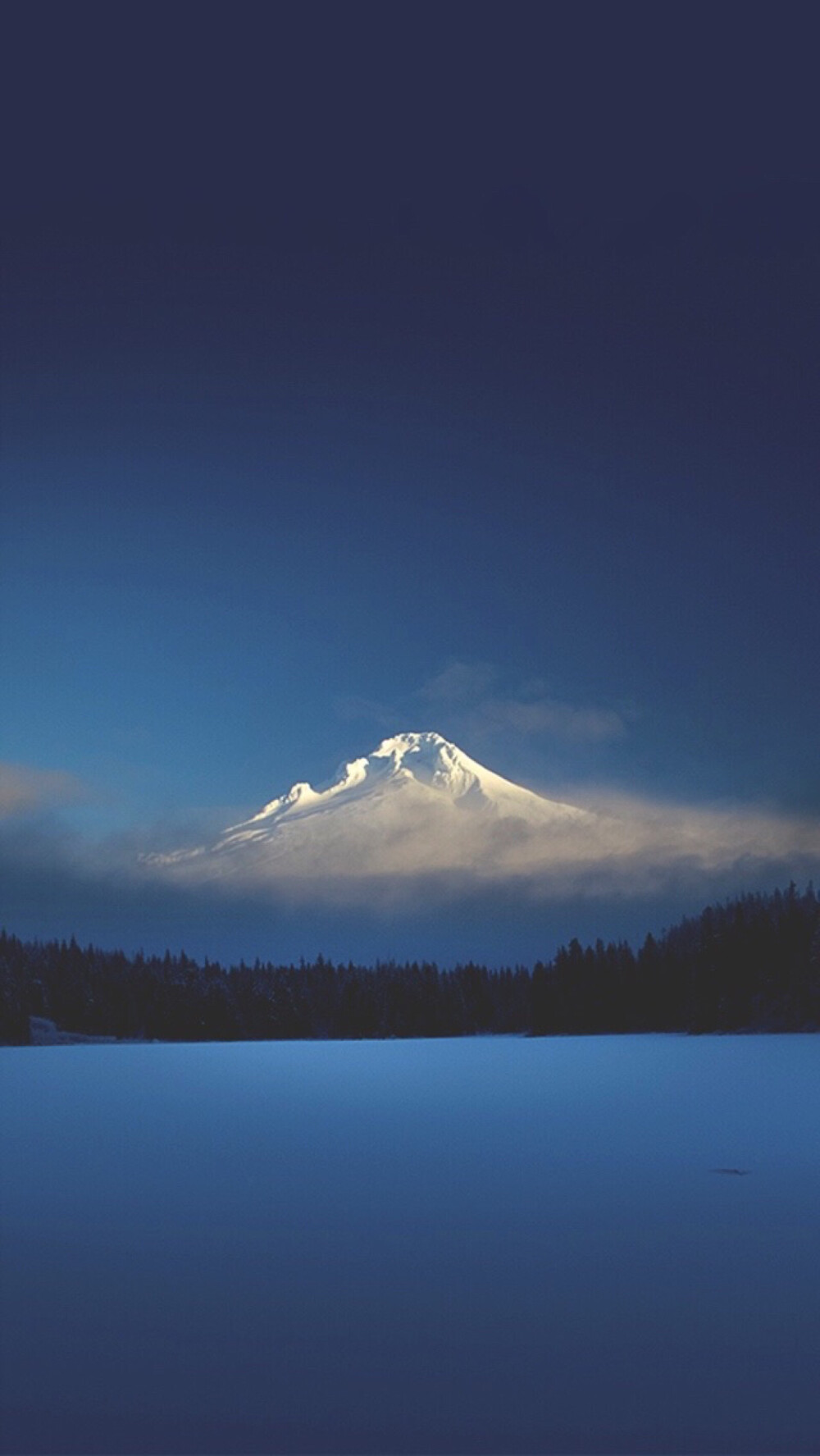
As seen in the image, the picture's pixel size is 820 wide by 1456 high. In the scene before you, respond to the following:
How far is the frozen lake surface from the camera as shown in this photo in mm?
12828

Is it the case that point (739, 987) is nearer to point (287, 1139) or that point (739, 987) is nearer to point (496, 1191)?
point (287, 1139)

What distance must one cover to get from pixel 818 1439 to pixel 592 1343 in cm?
407

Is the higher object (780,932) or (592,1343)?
(780,932)

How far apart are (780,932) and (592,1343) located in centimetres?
16434

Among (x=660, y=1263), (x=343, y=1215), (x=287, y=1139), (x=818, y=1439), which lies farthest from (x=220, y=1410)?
(x=287, y=1139)

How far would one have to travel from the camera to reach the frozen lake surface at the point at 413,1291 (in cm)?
1283

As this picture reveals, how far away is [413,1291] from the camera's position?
60.7ft

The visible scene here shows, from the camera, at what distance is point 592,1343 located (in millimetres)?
15688

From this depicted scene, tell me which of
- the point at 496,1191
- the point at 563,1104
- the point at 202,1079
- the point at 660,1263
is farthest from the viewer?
the point at 202,1079

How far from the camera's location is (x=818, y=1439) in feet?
39.5

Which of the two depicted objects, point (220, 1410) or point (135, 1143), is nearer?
point (220, 1410)

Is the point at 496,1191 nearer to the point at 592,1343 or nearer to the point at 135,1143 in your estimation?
the point at 592,1343

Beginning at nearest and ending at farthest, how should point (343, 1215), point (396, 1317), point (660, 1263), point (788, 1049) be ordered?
point (396, 1317) → point (660, 1263) → point (343, 1215) → point (788, 1049)

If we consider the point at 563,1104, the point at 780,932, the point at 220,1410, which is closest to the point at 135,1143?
the point at 563,1104
